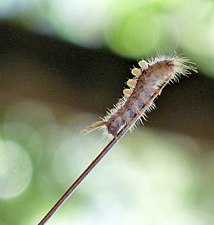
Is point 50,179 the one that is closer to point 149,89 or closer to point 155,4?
point 155,4

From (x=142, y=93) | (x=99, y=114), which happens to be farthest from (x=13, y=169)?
(x=142, y=93)

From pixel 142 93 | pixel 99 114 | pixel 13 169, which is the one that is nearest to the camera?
pixel 142 93

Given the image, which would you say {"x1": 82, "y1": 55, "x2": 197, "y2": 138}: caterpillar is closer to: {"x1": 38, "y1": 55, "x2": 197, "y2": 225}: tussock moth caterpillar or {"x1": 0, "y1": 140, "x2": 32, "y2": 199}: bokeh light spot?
{"x1": 38, "y1": 55, "x2": 197, "y2": 225}: tussock moth caterpillar

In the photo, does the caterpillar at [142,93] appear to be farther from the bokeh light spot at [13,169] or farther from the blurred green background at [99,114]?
the bokeh light spot at [13,169]

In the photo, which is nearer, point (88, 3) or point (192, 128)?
point (192, 128)

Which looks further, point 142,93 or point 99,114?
point 99,114

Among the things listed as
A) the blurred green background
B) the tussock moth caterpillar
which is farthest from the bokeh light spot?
the tussock moth caterpillar

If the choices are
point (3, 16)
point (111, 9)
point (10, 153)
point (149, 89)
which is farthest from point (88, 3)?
point (149, 89)

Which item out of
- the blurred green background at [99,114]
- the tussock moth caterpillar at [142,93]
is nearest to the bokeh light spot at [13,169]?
the blurred green background at [99,114]

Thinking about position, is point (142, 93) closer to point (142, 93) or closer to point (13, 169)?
point (142, 93)
